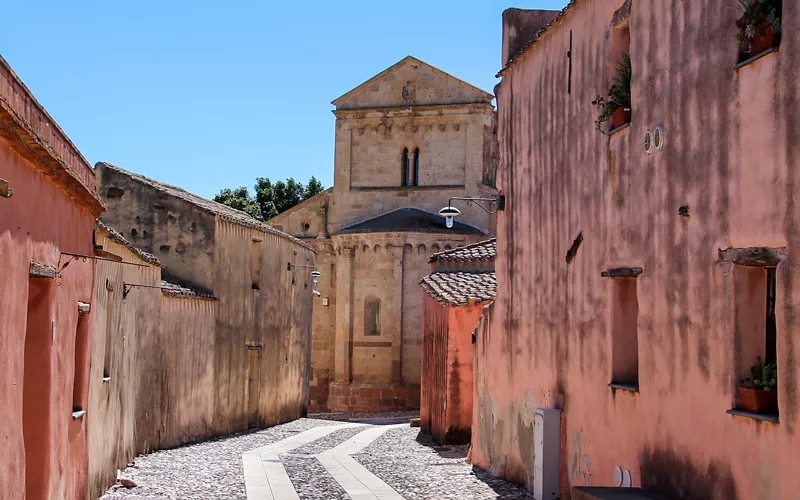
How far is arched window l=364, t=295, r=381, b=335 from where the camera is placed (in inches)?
1587

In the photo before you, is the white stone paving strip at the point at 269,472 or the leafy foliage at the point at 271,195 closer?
the white stone paving strip at the point at 269,472

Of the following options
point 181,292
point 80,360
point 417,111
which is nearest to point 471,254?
point 181,292

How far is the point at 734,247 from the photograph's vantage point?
813 cm

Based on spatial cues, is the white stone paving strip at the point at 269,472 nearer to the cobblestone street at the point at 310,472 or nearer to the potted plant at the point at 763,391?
the cobblestone street at the point at 310,472

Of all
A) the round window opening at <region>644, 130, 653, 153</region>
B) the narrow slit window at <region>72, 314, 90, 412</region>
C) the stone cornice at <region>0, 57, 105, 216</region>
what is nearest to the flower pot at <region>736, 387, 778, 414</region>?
the round window opening at <region>644, 130, 653, 153</region>

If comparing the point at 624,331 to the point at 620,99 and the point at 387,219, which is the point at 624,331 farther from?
the point at 387,219

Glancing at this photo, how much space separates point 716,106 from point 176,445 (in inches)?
608

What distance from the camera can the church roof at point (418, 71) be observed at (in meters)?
41.2

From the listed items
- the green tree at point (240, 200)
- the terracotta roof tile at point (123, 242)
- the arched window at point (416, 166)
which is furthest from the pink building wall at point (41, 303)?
the green tree at point (240, 200)

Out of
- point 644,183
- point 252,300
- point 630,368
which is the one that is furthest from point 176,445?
point 644,183

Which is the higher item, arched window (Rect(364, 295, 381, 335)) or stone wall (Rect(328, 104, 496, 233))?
stone wall (Rect(328, 104, 496, 233))

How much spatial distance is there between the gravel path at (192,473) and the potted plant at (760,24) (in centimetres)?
925

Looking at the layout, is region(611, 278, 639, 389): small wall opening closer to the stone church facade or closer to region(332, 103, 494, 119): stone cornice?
the stone church facade

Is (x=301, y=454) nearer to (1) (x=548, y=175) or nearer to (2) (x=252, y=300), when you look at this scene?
(2) (x=252, y=300)
